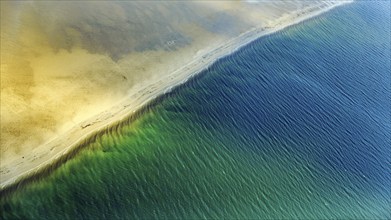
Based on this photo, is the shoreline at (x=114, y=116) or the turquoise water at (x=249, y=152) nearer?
the shoreline at (x=114, y=116)

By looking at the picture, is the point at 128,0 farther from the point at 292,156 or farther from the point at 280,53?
the point at 292,156

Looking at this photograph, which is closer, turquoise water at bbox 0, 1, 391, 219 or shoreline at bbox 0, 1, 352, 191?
shoreline at bbox 0, 1, 352, 191

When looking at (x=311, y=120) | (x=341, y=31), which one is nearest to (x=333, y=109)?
(x=311, y=120)

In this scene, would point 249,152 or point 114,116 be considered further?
point 249,152

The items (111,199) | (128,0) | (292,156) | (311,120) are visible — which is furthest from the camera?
(128,0)
